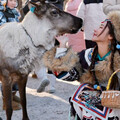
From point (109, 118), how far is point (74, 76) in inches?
23.0

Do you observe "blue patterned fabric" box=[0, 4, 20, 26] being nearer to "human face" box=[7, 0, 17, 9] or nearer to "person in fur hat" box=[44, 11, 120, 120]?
"human face" box=[7, 0, 17, 9]

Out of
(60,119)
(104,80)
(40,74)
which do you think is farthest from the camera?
(40,74)

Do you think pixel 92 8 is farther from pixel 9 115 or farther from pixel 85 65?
pixel 9 115

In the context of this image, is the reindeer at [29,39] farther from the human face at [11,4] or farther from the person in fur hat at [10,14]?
the human face at [11,4]

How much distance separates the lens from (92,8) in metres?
4.35

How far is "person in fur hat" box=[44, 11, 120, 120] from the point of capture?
2.55 metres

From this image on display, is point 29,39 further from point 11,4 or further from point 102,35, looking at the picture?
point 11,4

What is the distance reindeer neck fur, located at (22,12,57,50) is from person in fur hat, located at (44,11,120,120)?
643 mm

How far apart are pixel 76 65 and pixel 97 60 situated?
0.23 metres

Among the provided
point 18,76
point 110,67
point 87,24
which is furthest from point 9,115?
point 87,24

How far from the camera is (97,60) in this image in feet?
8.88

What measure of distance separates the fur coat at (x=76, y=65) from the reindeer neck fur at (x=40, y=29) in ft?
2.08

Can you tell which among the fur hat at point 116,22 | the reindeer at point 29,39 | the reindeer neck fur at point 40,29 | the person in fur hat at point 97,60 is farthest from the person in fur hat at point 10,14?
the fur hat at point 116,22

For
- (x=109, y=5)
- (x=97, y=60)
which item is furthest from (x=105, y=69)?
(x=109, y=5)
